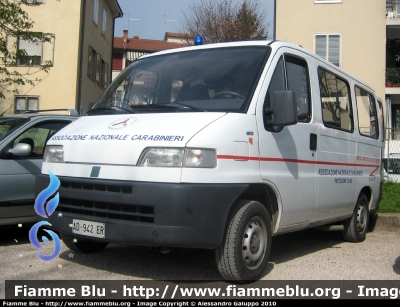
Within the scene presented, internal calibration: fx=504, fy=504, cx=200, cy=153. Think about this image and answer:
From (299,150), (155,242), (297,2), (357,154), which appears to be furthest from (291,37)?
(155,242)

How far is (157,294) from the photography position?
423cm

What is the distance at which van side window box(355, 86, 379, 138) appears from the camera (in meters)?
7.45

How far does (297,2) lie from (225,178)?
65.3 feet

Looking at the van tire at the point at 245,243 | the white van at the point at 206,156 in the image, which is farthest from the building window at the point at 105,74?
the van tire at the point at 245,243

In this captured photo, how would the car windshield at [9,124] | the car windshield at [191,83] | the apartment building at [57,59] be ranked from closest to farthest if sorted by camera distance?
1. the car windshield at [191,83]
2. the car windshield at [9,124]
3. the apartment building at [57,59]

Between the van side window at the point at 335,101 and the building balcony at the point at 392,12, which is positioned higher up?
the building balcony at the point at 392,12

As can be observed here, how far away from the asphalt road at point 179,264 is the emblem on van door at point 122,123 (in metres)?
1.29

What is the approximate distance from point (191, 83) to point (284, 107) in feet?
3.32

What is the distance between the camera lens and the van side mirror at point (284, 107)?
4.65 meters

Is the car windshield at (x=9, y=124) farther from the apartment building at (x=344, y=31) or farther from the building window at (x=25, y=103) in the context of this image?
the apartment building at (x=344, y=31)

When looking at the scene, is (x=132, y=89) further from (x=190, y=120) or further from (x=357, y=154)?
(x=357, y=154)

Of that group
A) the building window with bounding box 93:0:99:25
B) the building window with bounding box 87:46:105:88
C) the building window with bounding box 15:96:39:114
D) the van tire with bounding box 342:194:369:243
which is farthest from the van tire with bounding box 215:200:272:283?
the building window with bounding box 93:0:99:25

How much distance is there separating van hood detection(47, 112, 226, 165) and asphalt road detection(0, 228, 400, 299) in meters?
1.08

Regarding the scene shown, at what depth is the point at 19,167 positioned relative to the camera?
6203mm
